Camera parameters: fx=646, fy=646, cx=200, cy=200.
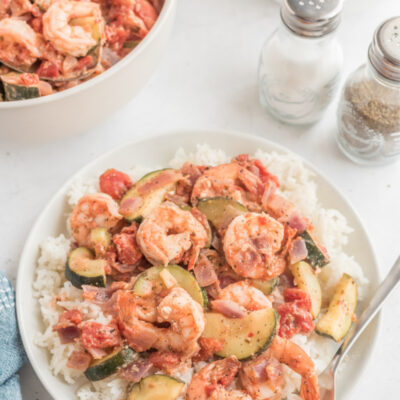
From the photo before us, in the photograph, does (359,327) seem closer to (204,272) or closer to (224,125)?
(204,272)

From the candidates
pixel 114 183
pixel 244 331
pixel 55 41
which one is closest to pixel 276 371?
pixel 244 331

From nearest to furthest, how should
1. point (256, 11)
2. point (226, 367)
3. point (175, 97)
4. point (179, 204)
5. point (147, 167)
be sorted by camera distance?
1. point (226, 367)
2. point (179, 204)
3. point (147, 167)
4. point (175, 97)
5. point (256, 11)

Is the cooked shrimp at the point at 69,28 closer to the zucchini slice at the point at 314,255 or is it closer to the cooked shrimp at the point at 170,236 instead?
the cooked shrimp at the point at 170,236

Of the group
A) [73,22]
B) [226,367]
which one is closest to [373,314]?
[226,367]

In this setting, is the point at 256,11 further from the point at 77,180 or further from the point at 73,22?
the point at 77,180

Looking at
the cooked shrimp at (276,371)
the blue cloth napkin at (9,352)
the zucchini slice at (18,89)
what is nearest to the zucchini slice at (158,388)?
the cooked shrimp at (276,371)

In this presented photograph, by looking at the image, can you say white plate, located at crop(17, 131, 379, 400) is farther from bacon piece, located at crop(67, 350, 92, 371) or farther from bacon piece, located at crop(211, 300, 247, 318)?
bacon piece, located at crop(211, 300, 247, 318)
